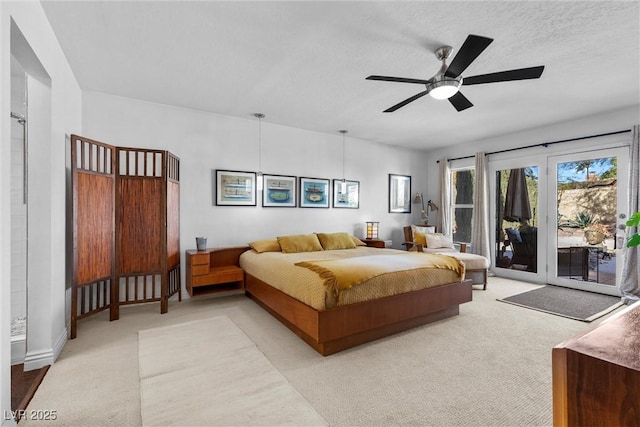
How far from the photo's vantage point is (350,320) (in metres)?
2.57

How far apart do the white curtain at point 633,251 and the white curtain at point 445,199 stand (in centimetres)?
276

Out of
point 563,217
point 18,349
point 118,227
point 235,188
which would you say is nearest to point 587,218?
point 563,217

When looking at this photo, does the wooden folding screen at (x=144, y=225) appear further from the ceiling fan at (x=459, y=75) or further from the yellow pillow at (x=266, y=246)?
the ceiling fan at (x=459, y=75)

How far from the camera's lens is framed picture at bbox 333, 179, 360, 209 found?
18.1 feet

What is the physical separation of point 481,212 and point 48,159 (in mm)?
6330

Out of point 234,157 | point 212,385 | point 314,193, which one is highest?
point 234,157

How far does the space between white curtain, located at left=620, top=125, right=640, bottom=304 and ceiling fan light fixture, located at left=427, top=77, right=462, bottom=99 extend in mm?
3410

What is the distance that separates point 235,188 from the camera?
4547 millimetres

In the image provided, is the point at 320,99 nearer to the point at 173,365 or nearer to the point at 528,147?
the point at 173,365

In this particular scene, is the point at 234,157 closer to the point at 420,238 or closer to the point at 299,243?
the point at 299,243

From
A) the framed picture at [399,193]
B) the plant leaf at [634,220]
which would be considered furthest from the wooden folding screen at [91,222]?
the framed picture at [399,193]

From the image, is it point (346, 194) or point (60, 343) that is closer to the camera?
point (60, 343)

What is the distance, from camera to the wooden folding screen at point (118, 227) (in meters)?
2.87

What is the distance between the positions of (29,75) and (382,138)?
5.02 meters
